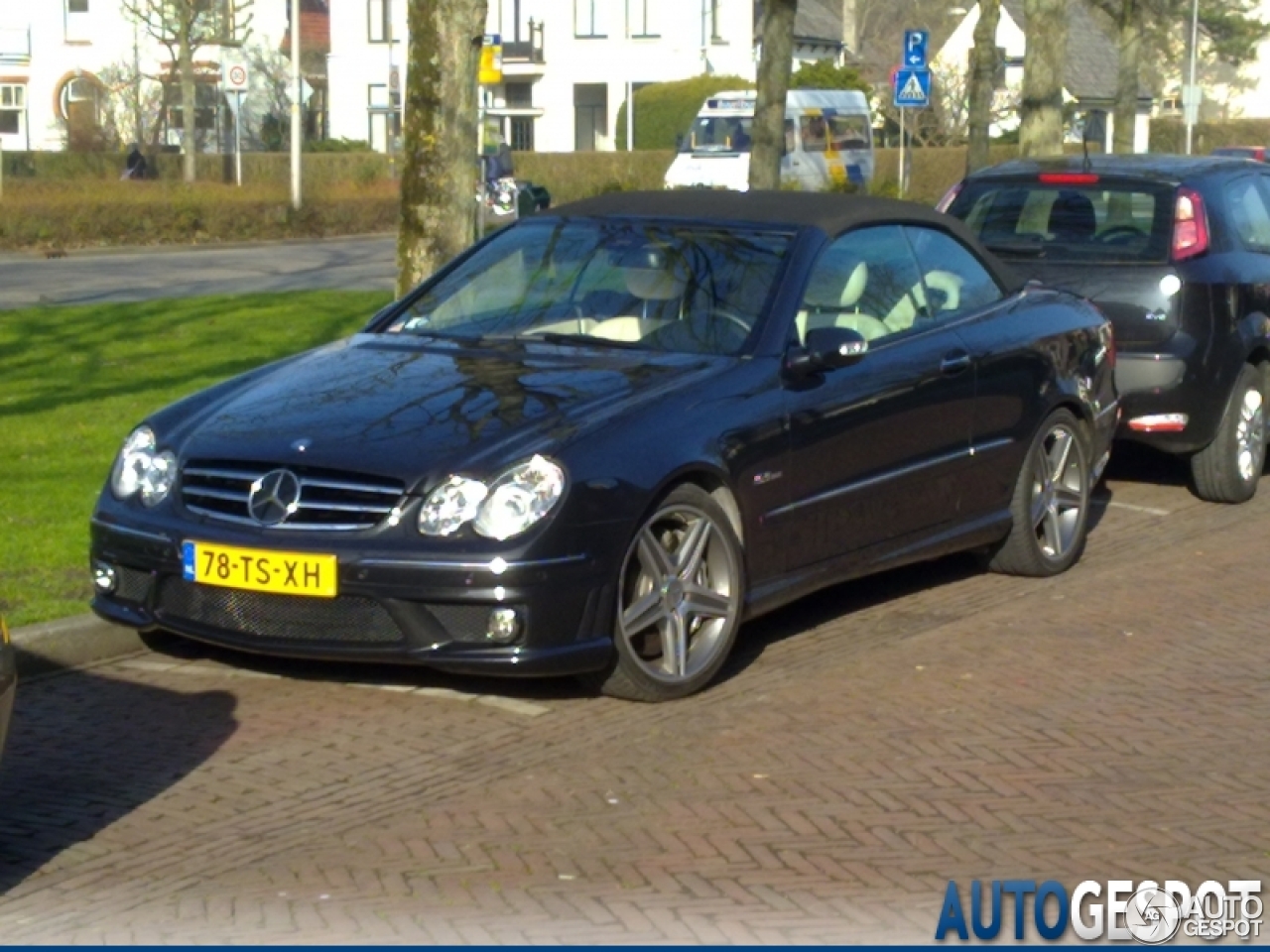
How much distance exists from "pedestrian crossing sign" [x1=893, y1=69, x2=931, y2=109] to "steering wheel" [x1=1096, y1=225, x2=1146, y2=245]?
16.9 meters

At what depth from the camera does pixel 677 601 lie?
7.14m

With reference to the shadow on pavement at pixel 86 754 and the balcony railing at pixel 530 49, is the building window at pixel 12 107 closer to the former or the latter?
the balcony railing at pixel 530 49

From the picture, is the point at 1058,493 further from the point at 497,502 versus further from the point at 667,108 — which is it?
the point at 667,108

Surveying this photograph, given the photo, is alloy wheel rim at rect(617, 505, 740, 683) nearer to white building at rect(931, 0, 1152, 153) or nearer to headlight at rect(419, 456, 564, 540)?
headlight at rect(419, 456, 564, 540)

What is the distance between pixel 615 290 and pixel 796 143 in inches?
1400

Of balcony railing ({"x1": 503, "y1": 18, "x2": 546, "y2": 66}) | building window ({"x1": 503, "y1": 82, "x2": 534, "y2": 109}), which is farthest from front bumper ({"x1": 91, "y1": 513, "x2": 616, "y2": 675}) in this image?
building window ({"x1": 503, "y1": 82, "x2": 534, "y2": 109})

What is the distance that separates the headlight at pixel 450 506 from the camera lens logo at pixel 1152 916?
7.92 feet

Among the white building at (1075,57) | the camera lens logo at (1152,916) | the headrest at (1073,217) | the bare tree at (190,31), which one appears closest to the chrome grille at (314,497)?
the camera lens logo at (1152,916)

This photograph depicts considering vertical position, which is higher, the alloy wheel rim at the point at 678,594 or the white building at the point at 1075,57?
the white building at the point at 1075,57

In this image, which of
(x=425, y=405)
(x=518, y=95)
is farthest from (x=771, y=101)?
(x=518, y=95)

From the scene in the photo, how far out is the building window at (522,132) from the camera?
7138cm

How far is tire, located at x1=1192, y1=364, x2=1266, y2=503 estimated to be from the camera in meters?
11.2

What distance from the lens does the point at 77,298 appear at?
21469 millimetres

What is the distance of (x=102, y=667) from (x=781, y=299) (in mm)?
2790
